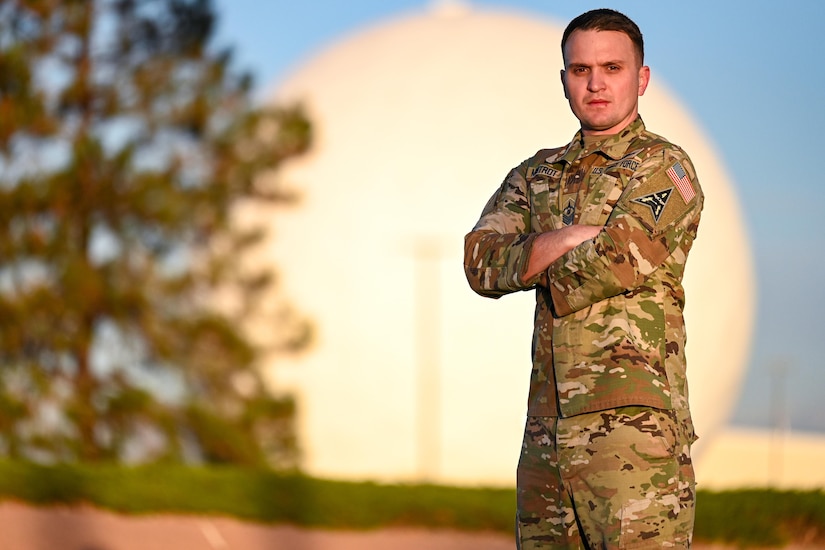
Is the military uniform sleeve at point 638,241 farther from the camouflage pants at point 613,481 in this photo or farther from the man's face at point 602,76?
the camouflage pants at point 613,481

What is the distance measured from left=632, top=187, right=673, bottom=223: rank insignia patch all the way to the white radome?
23.0 ft

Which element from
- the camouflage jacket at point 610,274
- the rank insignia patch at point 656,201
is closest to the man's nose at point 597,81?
the camouflage jacket at point 610,274

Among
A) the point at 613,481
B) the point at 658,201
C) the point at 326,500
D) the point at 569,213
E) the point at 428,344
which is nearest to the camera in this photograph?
the point at 613,481

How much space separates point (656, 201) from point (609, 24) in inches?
15.6

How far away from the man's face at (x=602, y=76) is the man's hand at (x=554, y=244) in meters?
0.25

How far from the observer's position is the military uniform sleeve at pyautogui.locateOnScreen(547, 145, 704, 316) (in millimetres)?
2371

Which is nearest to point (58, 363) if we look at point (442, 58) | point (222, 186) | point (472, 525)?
point (222, 186)

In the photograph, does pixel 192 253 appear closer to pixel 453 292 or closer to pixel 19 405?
pixel 19 405

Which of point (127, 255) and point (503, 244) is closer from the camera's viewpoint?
point (503, 244)

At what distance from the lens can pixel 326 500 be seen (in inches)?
297

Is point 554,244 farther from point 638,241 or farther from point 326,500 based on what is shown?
point 326,500

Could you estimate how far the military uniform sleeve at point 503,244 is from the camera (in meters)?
2.54

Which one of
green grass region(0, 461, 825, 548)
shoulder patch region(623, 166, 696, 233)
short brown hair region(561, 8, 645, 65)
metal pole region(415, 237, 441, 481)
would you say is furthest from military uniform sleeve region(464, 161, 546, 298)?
metal pole region(415, 237, 441, 481)

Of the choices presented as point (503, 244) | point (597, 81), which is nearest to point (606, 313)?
point (503, 244)
